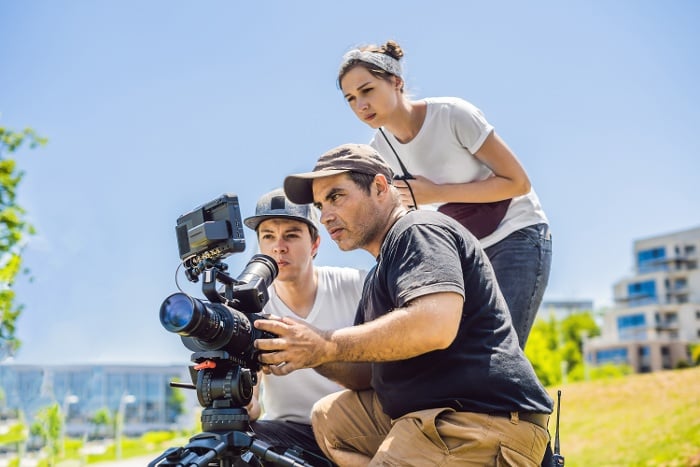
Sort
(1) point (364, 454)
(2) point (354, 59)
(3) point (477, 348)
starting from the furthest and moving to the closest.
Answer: (2) point (354, 59)
(1) point (364, 454)
(3) point (477, 348)

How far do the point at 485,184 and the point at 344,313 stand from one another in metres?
1.02

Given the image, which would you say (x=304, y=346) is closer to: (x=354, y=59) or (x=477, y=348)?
(x=477, y=348)

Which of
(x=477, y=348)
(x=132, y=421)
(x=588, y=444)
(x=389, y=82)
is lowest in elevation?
(x=132, y=421)

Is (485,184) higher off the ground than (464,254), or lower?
higher

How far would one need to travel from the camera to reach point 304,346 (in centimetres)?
246

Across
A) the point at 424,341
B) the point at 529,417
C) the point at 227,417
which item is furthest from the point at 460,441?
the point at 227,417

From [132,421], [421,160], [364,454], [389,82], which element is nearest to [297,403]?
[364,454]

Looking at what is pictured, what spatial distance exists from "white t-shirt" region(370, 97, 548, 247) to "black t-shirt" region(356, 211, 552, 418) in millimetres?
928

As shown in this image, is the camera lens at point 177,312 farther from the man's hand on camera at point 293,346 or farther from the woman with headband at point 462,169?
the woman with headband at point 462,169

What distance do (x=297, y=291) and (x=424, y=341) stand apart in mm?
1675

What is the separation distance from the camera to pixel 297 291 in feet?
13.5

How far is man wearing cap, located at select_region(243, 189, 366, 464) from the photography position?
397 centimetres

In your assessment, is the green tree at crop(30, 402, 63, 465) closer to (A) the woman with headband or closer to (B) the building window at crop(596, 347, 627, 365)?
(A) the woman with headband

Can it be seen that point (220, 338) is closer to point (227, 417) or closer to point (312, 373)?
point (227, 417)
